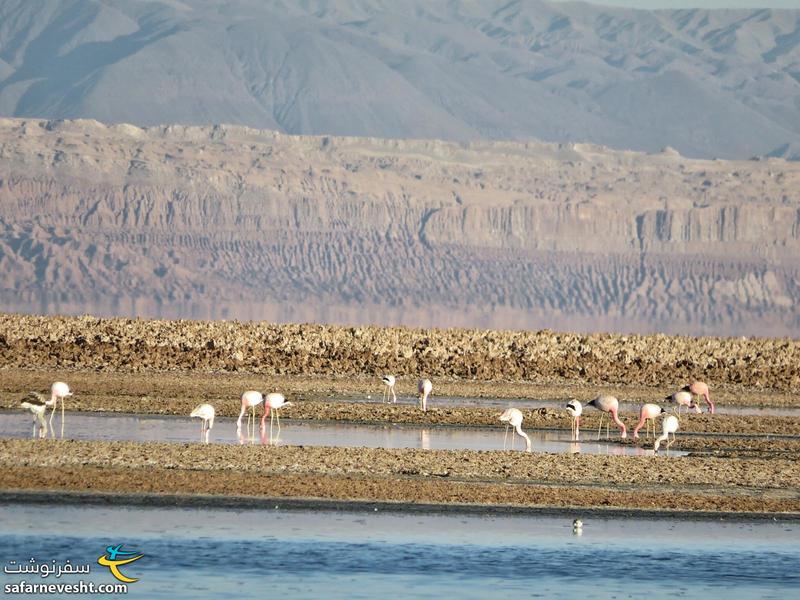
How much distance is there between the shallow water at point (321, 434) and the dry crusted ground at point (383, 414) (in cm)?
134

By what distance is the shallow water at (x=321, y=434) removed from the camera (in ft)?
99.3

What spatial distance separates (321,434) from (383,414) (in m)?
4.72

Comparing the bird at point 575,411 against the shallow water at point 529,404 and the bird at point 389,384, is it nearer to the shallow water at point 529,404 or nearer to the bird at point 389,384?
the shallow water at point 529,404

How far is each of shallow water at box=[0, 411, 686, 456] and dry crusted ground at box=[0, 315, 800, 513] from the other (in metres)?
1.34

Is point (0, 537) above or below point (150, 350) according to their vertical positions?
below

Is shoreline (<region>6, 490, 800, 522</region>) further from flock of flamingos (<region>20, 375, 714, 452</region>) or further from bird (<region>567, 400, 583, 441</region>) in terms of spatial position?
bird (<region>567, 400, 583, 441</region>)

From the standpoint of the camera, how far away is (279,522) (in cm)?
2170

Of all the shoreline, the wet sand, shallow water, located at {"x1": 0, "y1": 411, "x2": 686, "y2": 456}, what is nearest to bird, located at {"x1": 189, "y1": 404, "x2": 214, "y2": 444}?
shallow water, located at {"x1": 0, "y1": 411, "x2": 686, "y2": 456}

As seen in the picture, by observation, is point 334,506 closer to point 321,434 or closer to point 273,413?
point 321,434

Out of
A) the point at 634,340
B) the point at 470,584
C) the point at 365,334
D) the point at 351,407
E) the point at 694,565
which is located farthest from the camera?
the point at 634,340

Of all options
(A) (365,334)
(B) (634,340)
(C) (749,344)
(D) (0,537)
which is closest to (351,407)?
(D) (0,537)

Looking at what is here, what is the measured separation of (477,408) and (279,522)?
1889 cm

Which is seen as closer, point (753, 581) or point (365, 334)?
point (753, 581)

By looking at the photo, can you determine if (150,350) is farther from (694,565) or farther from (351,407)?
(694,565)
